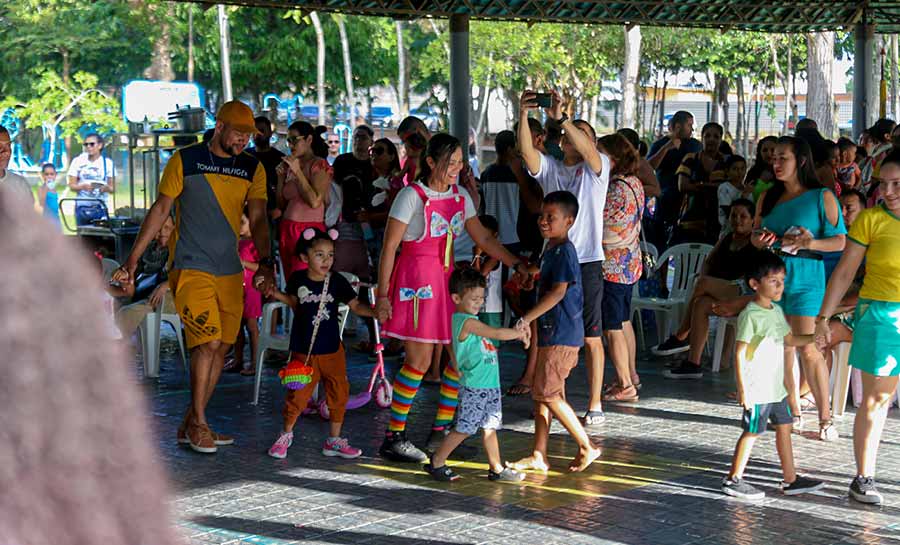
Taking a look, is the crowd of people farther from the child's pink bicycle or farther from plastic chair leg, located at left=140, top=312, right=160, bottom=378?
the child's pink bicycle

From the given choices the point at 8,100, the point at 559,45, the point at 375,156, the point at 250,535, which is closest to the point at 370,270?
the point at 375,156

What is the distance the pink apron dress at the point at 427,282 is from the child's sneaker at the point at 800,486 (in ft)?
6.45

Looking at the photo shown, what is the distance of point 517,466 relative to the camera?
21.7 feet

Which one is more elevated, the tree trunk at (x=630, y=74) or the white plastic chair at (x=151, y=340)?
the tree trunk at (x=630, y=74)

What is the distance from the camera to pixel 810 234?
7.13 meters

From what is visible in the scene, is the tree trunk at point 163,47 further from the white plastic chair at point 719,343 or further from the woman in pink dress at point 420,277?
the woman in pink dress at point 420,277

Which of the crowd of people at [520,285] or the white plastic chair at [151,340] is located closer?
the crowd of people at [520,285]

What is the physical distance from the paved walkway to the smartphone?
2053 mm

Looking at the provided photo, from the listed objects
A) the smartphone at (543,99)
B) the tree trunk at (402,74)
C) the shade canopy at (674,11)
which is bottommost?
the smartphone at (543,99)

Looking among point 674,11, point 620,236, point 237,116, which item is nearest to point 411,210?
point 237,116

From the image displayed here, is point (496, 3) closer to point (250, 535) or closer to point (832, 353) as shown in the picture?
point (832, 353)

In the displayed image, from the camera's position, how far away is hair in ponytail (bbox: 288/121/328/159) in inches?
365

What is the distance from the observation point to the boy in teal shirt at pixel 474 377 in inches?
249

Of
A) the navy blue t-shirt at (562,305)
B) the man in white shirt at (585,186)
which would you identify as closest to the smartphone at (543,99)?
the man in white shirt at (585,186)
